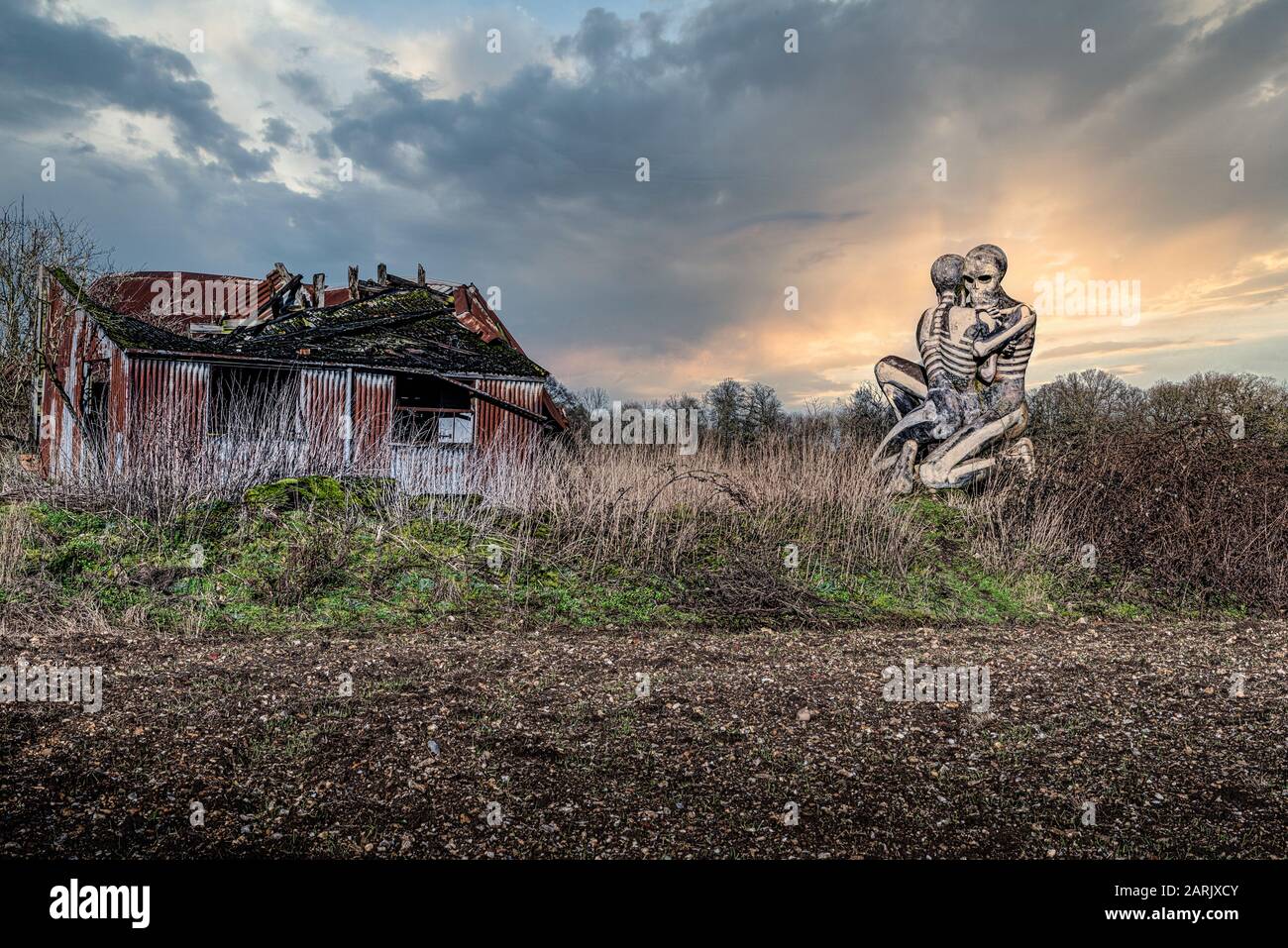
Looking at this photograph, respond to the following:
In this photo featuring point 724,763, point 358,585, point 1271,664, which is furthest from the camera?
point 358,585

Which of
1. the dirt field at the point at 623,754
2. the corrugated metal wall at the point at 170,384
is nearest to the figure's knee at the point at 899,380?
the dirt field at the point at 623,754

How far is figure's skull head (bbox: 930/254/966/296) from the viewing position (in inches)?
544

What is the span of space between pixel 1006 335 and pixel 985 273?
1.19 meters

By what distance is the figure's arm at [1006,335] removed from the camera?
1328 cm

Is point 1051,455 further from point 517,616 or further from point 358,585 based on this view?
point 358,585

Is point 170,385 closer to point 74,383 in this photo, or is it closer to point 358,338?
point 74,383

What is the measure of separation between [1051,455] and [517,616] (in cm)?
872

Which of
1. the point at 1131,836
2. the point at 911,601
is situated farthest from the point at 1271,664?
the point at 1131,836

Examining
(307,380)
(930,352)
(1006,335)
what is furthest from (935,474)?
(307,380)

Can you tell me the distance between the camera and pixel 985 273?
13.7 metres

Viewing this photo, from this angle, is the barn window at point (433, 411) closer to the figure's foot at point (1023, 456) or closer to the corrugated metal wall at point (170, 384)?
the corrugated metal wall at point (170, 384)

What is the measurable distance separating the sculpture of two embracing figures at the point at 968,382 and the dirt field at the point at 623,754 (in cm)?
618

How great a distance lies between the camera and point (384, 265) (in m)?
27.0
